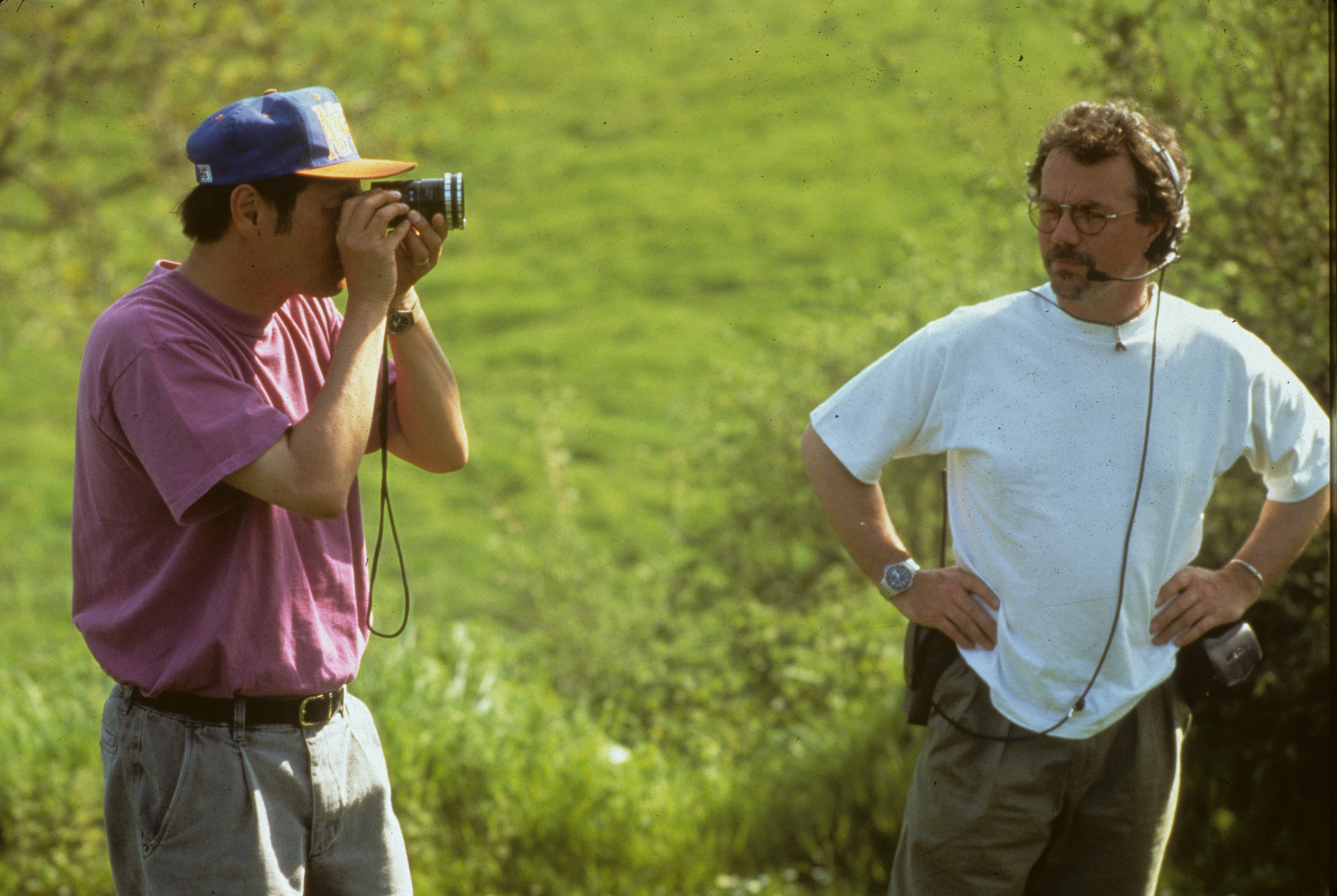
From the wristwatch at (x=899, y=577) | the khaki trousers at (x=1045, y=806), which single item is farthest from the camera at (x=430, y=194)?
the khaki trousers at (x=1045, y=806)

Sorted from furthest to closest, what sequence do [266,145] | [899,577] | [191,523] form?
[899,577] → [266,145] → [191,523]

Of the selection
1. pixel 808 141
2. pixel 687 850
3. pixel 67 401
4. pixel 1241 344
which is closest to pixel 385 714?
pixel 687 850

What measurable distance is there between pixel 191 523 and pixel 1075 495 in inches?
63.7

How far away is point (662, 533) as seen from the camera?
28.4 ft

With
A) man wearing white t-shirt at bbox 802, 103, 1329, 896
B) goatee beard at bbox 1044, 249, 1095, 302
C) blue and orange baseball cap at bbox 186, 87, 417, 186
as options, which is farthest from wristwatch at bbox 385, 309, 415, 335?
goatee beard at bbox 1044, 249, 1095, 302

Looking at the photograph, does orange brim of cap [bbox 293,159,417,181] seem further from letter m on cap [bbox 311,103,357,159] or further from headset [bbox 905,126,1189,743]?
headset [bbox 905,126,1189,743]

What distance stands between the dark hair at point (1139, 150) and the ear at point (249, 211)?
60.8 inches

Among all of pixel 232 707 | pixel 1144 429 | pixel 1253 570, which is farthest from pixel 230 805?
pixel 1253 570

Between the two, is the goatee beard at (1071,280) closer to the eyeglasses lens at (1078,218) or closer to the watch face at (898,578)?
the eyeglasses lens at (1078,218)

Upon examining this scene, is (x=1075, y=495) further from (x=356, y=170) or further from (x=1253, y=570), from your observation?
(x=356, y=170)

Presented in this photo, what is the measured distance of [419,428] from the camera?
2.65 metres

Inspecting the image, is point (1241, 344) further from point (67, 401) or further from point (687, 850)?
point (67, 401)

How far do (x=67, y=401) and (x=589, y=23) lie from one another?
714cm

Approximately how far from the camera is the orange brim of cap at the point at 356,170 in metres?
2.30
